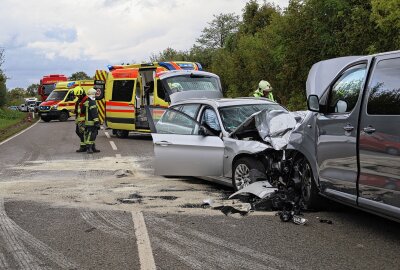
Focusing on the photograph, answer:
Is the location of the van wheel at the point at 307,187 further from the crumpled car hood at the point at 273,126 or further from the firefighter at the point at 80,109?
the firefighter at the point at 80,109

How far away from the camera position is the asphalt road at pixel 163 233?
4.66m

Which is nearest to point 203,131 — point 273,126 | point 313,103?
point 273,126

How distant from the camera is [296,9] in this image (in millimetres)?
25500

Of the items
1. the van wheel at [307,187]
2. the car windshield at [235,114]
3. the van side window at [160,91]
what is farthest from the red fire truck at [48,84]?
the van wheel at [307,187]

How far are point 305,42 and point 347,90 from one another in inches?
761

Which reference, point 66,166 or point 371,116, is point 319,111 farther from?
point 66,166

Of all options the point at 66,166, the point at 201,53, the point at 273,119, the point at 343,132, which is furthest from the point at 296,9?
the point at 201,53

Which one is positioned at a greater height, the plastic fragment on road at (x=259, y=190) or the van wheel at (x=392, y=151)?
the van wheel at (x=392, y=151)

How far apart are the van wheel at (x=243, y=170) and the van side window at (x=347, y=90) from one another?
5.31 feet

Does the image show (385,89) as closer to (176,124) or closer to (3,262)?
(3,262)

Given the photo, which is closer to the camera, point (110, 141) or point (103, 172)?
point (103, 172)

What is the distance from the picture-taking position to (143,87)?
18062mm

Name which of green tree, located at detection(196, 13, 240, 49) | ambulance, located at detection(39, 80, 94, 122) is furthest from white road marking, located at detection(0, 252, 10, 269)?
green tree, located at detection(196, 13, 240, 49)

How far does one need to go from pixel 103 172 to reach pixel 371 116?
6.69 meters
